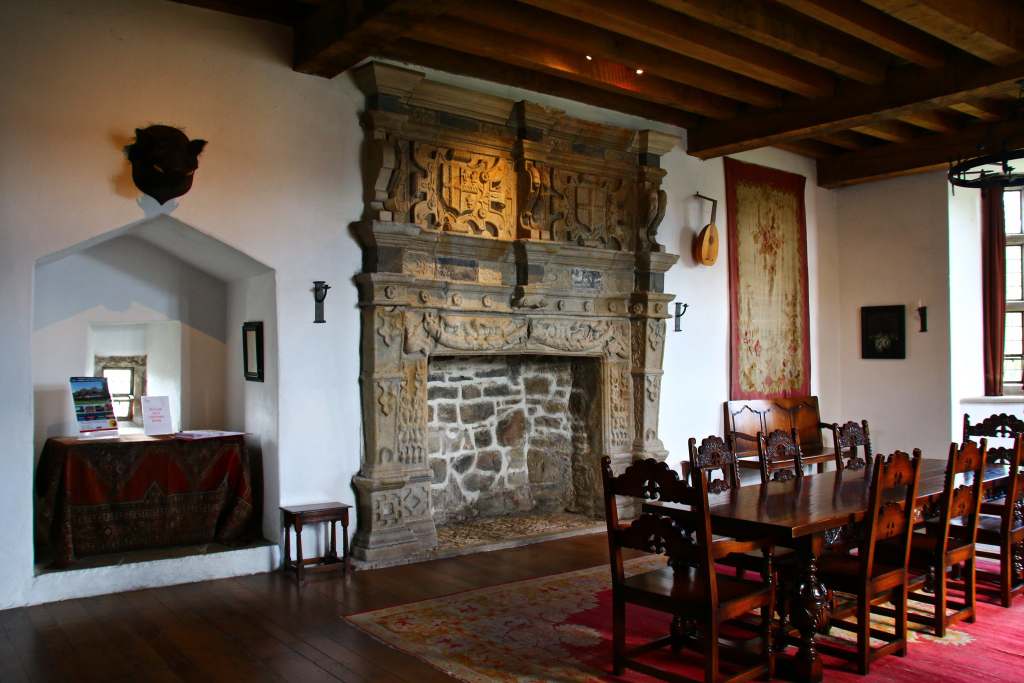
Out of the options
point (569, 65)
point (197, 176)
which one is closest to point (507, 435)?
point (569, 65)

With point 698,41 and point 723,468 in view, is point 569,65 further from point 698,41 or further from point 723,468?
point 723,468

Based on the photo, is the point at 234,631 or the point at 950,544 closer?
the point at 234,631

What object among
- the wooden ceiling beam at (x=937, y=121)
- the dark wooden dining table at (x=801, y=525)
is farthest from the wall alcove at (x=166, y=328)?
the wooden ceiling beam at (x=937, y=121)

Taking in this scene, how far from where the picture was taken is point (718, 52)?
16.4ft

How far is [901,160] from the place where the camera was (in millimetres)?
7348

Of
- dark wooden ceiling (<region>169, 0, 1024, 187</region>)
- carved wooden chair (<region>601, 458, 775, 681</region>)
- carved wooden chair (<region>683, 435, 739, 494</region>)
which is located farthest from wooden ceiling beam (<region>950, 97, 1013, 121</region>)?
carved wooden chair (<region>601, 458, 775, 681</region>)

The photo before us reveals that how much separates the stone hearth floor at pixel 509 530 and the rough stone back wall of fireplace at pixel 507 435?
11cm

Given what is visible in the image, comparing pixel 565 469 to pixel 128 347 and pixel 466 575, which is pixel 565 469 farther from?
pixel 128 347

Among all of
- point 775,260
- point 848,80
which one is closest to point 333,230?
point 848,80

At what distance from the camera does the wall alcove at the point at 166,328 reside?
4875 mm

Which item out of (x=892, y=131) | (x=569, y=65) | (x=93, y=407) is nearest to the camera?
(x=93, y=407)

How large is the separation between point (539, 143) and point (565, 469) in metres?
2.53

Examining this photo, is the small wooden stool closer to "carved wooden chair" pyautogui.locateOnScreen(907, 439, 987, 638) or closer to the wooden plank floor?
the wooden plank floor

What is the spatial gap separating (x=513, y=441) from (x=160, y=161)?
10.8 feet
